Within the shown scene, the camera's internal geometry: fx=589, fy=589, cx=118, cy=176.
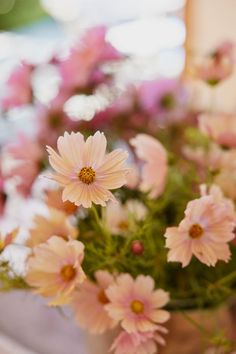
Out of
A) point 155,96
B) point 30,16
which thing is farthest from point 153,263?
point 30,16

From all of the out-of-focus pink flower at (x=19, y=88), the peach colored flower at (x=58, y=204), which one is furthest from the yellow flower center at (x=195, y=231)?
the out-of-focus pink flower at (x=19, y=88)

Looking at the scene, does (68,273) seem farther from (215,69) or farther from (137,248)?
(215,69)

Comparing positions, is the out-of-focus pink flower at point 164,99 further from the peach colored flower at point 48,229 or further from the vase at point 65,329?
the peach colored flower at point 48,229

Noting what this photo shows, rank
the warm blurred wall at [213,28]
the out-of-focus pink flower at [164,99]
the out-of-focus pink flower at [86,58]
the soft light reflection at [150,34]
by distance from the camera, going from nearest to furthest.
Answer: the out-of-focus pink flower at [86,58] → the out-of-focus pink flower at [164,99] → the warm blurred wall at [213,28] → the soft light reflection at [150,34]

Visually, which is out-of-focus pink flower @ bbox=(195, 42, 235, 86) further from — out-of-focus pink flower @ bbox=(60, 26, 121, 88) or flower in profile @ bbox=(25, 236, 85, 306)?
flower in profile @ bbox=(25, 236, 85, 306)

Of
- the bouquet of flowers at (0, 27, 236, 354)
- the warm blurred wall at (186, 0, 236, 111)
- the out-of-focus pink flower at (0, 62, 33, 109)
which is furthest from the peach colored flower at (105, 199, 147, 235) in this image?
the warm blurred wall at (186, 0, 236, 111)

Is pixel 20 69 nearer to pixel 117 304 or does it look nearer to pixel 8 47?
pixel 117 304

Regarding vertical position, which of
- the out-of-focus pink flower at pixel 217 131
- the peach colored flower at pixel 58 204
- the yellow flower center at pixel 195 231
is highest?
the out-of-focus pink flower at pixel 217 131

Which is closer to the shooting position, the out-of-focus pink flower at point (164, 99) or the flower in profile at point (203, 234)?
the flower in profile at point (203, 234)
